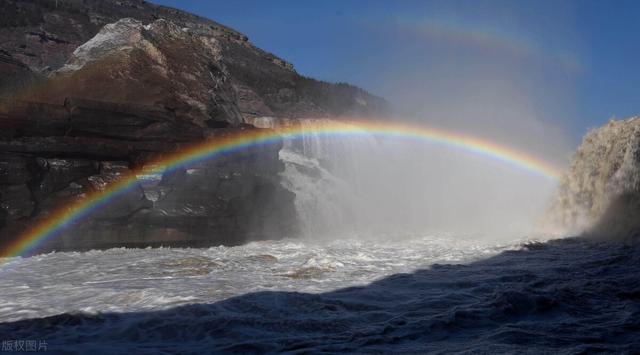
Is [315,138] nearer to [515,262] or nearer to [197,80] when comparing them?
[197,80]

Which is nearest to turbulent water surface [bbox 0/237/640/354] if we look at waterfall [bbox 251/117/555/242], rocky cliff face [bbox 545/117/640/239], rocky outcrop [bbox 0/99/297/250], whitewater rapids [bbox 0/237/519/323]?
whitewater rapids [bbox 0/237/519/323]

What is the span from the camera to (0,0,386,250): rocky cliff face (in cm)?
1388

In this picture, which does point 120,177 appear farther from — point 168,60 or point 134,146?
point 168,60

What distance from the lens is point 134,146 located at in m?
15.6

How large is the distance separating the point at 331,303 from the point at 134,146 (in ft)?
33.4

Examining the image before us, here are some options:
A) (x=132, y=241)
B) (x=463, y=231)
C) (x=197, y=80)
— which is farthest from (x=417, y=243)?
(x=197, y=80)

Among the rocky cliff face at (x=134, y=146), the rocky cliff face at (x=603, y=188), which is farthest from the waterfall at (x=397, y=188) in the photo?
the rocky cliff face at (x=134, y=146)

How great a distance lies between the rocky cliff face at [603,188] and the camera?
47.2 feet

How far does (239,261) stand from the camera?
39.2ft

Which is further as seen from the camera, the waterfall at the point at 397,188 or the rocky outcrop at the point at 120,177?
the waterfall at the point at 397,188

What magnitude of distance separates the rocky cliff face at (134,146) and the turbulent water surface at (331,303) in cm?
233

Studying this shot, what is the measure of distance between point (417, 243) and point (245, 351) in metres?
11.3

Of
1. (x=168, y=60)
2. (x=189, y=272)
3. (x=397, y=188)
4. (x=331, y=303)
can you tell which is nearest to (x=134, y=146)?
(x=168, y=60)

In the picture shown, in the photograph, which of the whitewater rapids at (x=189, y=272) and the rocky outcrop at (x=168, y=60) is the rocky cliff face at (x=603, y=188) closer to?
the whitewater rapids at (x=189, y=272)
